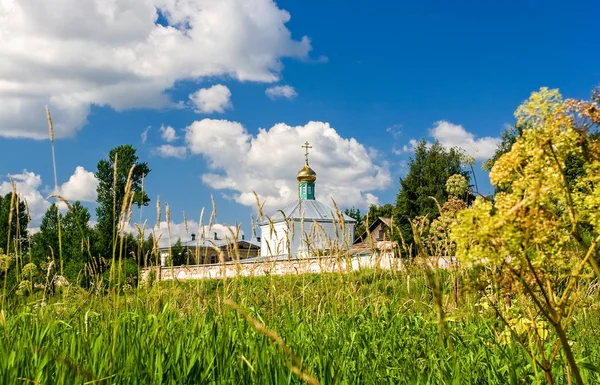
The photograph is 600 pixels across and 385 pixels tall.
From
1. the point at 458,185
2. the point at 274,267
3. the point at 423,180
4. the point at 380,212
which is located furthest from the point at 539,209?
the point at 380,212

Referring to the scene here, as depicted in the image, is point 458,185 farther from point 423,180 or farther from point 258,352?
point 423,180

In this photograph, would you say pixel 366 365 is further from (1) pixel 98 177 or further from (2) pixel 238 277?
(1) pixel 98 177

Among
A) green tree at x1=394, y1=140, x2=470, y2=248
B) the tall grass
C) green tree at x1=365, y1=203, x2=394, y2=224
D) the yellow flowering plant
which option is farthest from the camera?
green tree at x1=365, y1=203, x2=394, y2=224

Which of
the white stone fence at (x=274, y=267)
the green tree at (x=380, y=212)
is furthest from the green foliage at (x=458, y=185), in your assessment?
the green tree at (x=380, y=212)

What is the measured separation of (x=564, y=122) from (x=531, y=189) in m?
0.20

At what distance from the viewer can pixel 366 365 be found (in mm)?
2951

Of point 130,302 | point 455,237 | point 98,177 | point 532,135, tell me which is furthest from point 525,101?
point 98,177

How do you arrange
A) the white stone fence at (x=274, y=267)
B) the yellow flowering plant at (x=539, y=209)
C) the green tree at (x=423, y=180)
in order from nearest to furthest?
the yellow flowering plant at (x=539, y=209) → the white stone fence at (x=274, y=267) → the green tree at (x=423, y=180)

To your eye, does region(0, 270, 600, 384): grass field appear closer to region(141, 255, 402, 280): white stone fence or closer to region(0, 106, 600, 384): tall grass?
region(0, 106, 600, 384): tall grass

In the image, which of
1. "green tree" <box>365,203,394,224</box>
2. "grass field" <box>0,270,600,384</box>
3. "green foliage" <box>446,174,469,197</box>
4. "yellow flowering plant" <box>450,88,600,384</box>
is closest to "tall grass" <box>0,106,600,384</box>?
"grass field" <box>0,270,600,384</box>

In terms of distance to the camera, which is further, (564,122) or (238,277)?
(238,277)

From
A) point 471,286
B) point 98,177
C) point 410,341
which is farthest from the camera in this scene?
point 98,177

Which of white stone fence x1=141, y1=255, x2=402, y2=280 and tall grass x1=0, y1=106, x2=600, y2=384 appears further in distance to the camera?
white stone fence x1=141, y1=255, x2=402, y2=280

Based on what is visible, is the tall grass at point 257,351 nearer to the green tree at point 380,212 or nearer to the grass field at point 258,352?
the grass field at point 258,352
